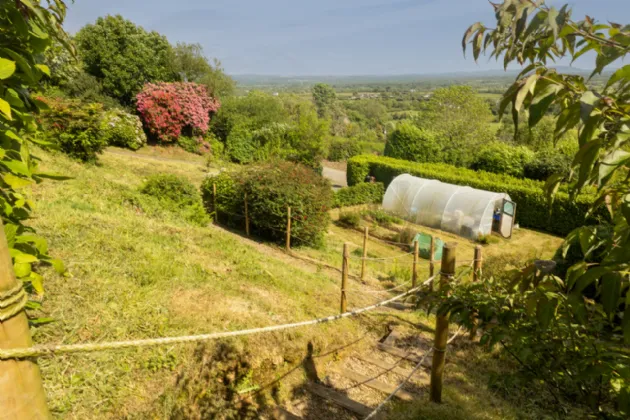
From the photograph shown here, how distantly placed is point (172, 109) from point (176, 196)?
13.6 meters

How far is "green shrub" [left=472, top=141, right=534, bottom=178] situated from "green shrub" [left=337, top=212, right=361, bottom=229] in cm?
926

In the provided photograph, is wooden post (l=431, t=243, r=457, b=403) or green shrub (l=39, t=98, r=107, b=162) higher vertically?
green shrub (l=39, t=98, r=107, b=162)

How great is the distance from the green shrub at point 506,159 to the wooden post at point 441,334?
1934cm

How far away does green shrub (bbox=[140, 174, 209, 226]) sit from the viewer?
34.3 feet

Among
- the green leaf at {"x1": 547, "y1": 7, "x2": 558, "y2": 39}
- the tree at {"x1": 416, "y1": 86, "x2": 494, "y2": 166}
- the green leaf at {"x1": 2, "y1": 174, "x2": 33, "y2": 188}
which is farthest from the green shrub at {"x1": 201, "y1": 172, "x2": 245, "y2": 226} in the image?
the tree at {"x1": 416, "y1": 86, "x2": 494, "y2": 166}

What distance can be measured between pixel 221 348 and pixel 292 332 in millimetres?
1012

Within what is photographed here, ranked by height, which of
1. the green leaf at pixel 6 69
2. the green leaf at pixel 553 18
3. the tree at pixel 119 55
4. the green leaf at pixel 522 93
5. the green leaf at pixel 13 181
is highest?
the tree at pixel 119 55

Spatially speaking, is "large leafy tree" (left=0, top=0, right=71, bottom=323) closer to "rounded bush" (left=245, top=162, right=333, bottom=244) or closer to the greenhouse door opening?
"rounded bush" (left=245, top=162, right=333, bottom=244)

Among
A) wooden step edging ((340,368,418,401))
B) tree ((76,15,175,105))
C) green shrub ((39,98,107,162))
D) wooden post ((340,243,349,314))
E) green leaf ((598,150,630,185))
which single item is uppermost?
tree ((76,15,175,105))

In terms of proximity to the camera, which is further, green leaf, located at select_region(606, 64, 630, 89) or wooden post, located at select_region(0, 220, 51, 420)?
green leaf, located at select_region(606, 64, 630, 89)

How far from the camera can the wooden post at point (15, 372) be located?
3.53 ft

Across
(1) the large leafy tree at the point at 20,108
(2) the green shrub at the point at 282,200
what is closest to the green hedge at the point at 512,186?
(2) the green shrub at the point at 282,200

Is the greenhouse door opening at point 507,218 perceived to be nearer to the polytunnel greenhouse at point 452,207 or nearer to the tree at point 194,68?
the polytunnel greenhouse at point 452,207

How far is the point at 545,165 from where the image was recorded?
62.7ft
